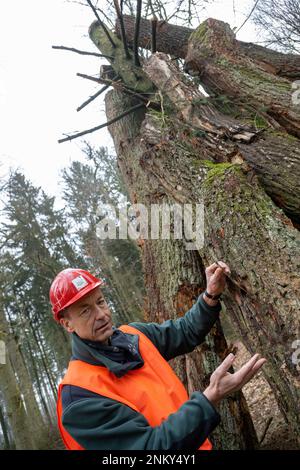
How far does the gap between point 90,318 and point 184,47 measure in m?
6.27

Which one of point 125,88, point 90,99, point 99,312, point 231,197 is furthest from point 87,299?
point 90,99

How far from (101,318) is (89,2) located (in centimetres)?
489

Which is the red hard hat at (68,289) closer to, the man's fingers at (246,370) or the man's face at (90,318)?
the man's face at (90,318)

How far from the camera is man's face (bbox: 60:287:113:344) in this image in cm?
222

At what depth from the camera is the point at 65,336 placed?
1675 centimetres

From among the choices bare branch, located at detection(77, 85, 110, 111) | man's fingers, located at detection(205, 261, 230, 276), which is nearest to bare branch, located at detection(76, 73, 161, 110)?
bare branch, located at detection(77, 85, 110, 111)

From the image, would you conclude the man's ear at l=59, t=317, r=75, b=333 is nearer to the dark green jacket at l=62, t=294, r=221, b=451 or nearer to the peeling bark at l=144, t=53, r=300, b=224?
the dark green jacket at l=62, t=294, r=221, b=451

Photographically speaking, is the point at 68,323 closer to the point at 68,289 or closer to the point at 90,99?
the point at 68,289

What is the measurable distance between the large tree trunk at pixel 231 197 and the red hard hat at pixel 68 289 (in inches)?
51.2

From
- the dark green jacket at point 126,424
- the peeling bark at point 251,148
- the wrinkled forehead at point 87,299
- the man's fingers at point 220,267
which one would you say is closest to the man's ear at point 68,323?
the wrinkled forehead at point 87,299

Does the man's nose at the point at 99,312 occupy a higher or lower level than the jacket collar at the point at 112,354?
higher

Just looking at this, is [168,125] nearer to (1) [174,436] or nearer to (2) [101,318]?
(2) [101,318]

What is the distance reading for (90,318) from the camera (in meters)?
2.24

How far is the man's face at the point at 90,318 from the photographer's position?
2217mm
